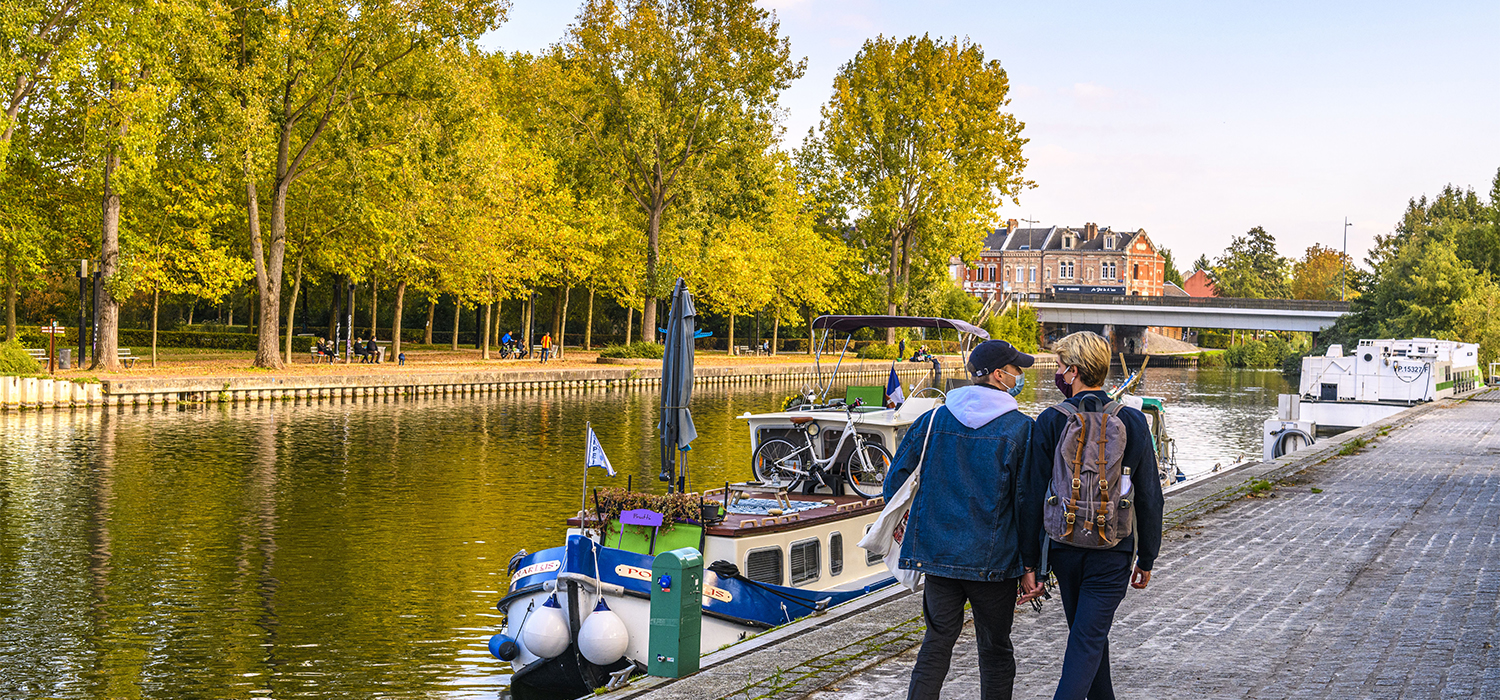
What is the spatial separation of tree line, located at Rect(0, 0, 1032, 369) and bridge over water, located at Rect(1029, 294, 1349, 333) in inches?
1212

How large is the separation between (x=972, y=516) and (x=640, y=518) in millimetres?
5919

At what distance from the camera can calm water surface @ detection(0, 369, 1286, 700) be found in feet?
36.5

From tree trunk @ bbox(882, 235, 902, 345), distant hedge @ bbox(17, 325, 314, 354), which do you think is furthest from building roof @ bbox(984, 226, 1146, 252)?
distant hedge @ bbox(17, 325, 314, 354)

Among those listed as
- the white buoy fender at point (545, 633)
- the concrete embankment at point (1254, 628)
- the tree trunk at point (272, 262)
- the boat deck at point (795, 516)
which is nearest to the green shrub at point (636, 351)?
the tree trunk at point (272, 262)

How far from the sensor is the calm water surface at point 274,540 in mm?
11117

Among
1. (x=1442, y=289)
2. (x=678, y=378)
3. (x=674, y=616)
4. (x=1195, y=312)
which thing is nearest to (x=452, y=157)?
(x=678, y=378)

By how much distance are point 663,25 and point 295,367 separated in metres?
22.3

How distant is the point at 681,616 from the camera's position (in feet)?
27.0

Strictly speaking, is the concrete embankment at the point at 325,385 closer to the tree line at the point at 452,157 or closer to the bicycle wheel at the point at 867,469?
the tree line at the point at 452,157

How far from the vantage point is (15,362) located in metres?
32.2

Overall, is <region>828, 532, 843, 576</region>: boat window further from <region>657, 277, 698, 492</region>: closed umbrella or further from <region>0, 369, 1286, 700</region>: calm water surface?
<region>0, 369, 1286, 700</region>: calm water surface

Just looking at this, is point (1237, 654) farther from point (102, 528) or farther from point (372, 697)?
point (102, 528)

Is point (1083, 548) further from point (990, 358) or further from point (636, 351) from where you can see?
point (636, 351)

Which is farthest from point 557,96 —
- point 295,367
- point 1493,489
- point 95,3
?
point 1493,489
